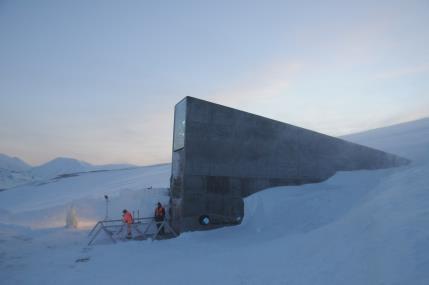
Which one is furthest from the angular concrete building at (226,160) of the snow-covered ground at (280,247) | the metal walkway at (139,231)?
the snow-covered ground at (280,247)

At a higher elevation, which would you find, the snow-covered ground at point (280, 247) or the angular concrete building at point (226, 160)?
the angular concrete building at point (226, 160)

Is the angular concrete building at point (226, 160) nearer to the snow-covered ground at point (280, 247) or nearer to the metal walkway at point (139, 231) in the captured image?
the metal walkway at point (139, 231)

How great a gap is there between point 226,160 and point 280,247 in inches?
228

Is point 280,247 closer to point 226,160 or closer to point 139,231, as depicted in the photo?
point 226,160

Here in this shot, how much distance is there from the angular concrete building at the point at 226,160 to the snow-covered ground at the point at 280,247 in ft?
2.04

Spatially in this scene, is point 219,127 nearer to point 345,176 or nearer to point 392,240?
point 345,176

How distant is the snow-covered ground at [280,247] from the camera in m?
6.08

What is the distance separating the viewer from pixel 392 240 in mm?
6230

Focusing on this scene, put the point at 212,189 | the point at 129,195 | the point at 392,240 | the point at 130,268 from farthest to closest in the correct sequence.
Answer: the point at 129,195 → the point at 212,189 → the point at 130,268 → the point at 392,240

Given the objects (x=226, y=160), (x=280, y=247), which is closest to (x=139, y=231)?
(x=226, y=160)

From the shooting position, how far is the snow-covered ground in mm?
6078

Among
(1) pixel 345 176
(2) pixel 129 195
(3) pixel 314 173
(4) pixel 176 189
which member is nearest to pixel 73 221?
(2) pixel 129 195

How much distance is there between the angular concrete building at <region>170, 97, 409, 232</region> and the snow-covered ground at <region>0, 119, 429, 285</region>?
2.04 feet

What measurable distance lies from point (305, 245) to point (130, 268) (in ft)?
16.8
